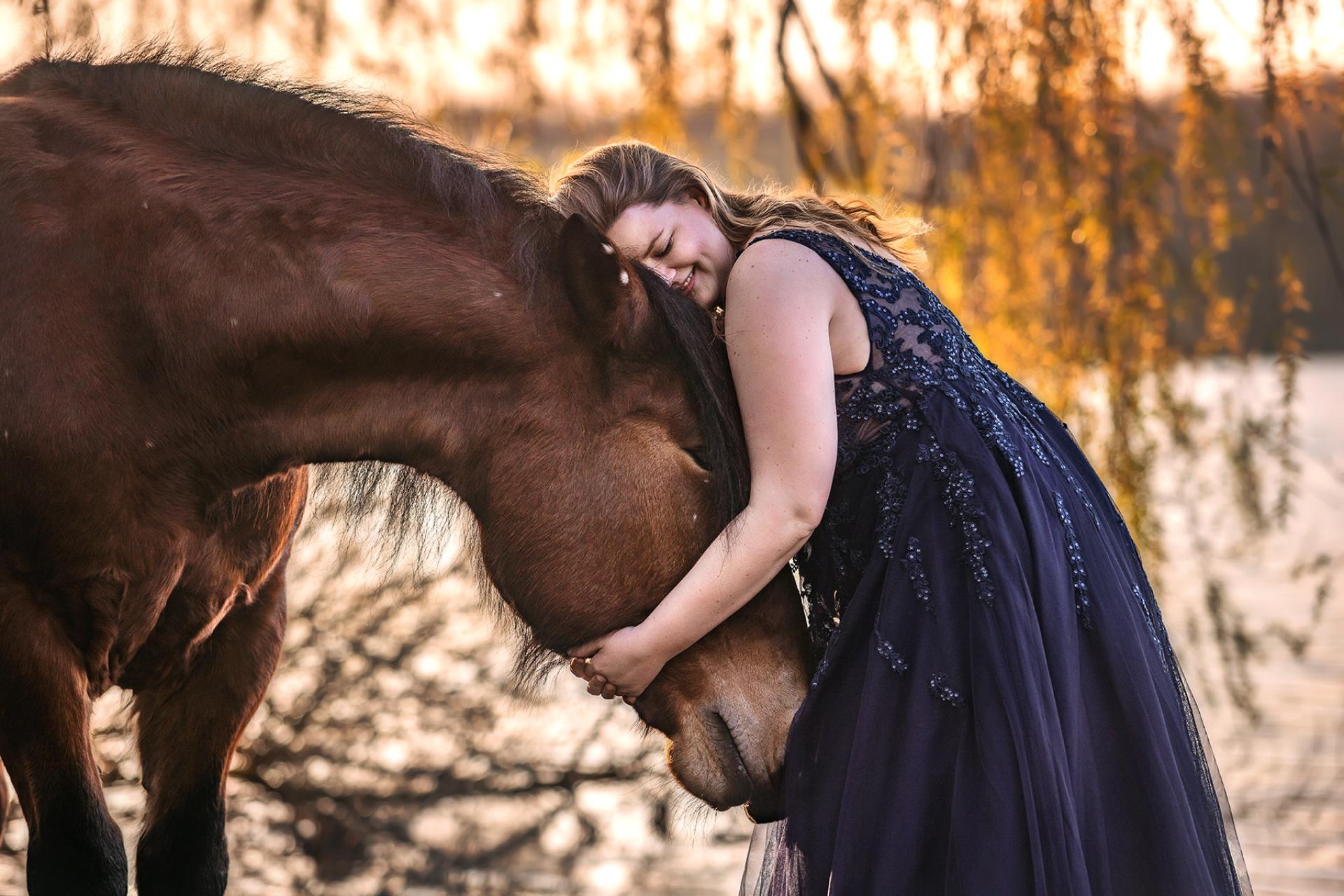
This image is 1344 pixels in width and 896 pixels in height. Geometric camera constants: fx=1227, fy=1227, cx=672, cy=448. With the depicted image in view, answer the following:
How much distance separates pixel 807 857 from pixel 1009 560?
0.52 meters

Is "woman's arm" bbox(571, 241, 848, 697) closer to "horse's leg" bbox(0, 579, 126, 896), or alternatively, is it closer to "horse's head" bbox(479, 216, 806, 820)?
"horse's head" bbox(479, 216, 806, 820)

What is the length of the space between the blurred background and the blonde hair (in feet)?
2.17

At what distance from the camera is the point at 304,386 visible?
180 cm

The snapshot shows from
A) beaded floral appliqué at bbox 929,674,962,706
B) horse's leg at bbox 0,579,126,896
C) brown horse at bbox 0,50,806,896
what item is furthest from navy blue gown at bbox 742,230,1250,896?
Answer: horse's leg at bbox 0,579,126,896

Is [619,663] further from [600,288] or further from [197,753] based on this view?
[197,753]

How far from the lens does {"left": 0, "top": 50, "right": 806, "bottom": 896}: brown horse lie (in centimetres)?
171

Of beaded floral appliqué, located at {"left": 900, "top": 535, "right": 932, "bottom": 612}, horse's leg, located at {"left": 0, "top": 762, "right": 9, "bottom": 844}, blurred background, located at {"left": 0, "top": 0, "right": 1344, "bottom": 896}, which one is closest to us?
beaded floral appliqué, located at {"left": 900, "top": 535, "right": 932, "bottom": 612}

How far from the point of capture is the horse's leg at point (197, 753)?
6.94 ft

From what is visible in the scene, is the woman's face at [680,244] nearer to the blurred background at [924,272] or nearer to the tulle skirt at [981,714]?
the tulle skirt at [981,714]

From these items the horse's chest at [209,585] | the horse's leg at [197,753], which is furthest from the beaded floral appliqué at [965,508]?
the horse's leg at [197,753]

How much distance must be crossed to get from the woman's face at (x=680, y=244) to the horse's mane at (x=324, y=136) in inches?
5.4

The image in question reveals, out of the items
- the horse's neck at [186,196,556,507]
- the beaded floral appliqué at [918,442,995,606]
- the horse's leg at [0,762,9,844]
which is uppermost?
the horse's neck at [186,196,556,507]

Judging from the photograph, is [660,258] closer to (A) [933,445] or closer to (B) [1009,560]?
(A) [933,445]

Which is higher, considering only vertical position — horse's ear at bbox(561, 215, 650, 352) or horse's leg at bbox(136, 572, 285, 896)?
horse's ear at bbox(561, 215, 650, 352)
